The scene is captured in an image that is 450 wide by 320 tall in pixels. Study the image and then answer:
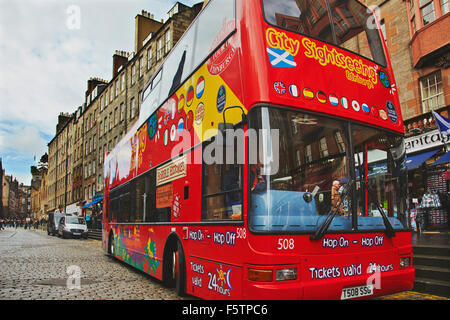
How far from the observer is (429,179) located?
43.8 feet

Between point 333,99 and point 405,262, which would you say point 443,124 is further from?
point 333,99

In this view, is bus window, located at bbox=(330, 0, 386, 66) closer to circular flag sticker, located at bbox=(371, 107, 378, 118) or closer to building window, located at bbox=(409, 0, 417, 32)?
circular flag sticker, located at bbox=(371, 107, 378, 118)

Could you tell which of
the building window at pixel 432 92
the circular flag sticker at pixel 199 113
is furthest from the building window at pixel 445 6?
the circular flag sticker at pixel 199 113

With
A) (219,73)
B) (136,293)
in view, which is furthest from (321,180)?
(136,293)

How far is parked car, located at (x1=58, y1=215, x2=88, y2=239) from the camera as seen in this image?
28156mm

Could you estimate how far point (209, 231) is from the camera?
5027 mm

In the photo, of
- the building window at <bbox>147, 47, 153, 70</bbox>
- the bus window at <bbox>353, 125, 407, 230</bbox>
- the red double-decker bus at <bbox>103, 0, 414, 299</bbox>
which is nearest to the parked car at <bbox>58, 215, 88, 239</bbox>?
the building window at <bbox>147, 47, 153, 70</bbox>

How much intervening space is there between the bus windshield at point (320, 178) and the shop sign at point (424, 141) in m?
8.75

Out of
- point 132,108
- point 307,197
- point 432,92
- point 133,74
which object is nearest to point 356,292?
point 307,197

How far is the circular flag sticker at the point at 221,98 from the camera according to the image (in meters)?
4.86

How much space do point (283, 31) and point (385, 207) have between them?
2624 mm

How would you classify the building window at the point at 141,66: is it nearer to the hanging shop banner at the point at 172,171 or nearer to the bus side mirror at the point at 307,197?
the hanging shop banner at the point at 172,171

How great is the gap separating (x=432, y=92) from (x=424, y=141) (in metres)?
1.86
